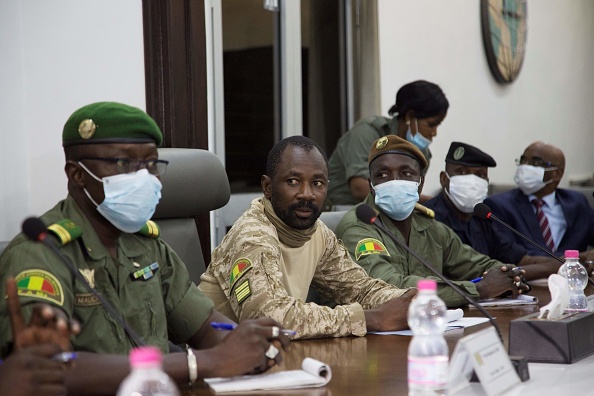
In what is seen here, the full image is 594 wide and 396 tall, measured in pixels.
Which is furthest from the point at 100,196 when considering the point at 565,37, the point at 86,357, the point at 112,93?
the point at 565,37

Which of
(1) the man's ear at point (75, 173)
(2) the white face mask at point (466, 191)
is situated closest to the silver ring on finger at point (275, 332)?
(1) the man's ear at point (75, 173)

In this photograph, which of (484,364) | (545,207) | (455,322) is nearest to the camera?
(484,364)

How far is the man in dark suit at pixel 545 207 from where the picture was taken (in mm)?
4094

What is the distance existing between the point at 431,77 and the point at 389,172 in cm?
234

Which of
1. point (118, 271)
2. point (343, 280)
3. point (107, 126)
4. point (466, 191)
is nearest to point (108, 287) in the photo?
point (118, 271)

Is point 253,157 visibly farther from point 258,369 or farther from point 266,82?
point 258,369

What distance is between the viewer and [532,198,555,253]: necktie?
4105mm

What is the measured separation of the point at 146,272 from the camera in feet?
6.27

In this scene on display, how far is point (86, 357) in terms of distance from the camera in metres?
1.54

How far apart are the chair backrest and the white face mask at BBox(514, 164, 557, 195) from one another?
193 centimetres

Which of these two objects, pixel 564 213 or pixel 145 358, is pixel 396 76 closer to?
pixel 564 213

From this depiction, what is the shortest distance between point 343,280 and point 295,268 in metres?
0.19

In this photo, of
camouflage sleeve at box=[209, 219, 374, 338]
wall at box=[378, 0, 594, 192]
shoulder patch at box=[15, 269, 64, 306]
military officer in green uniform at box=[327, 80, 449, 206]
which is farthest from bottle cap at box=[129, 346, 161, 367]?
wall at box=[378, 0, 594, 192]

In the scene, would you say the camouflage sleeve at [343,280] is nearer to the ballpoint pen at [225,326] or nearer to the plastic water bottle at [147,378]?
the ballpoint pen at [225,326]
